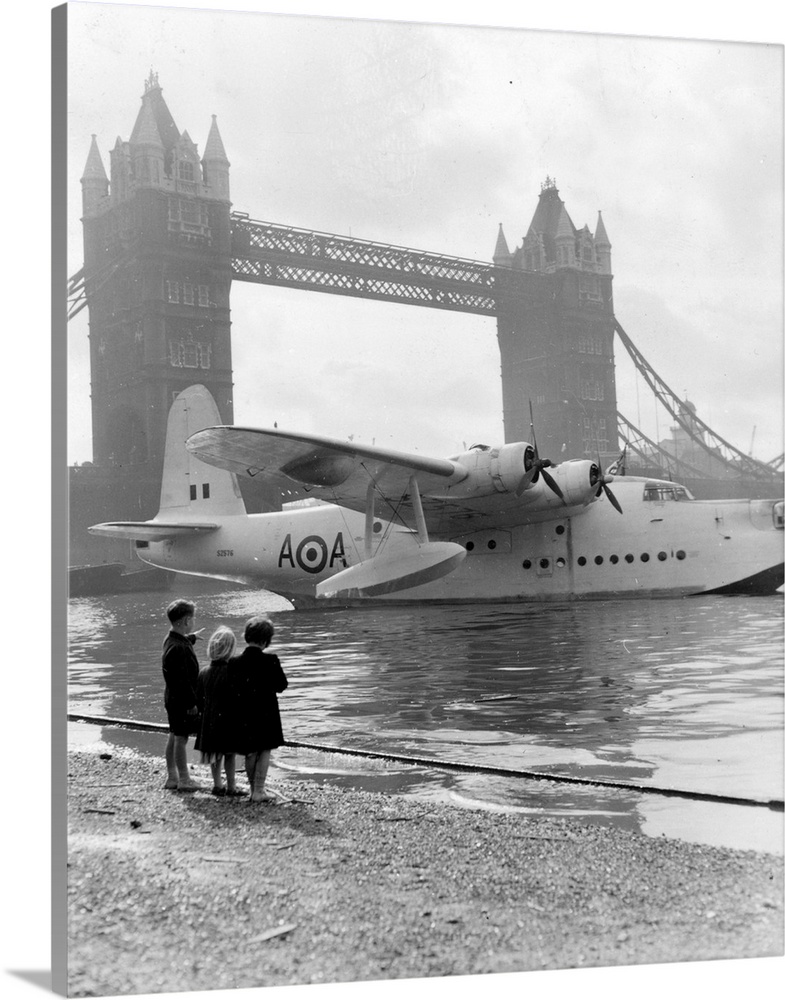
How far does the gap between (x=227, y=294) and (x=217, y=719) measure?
230 cm

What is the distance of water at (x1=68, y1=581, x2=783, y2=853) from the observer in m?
4.73

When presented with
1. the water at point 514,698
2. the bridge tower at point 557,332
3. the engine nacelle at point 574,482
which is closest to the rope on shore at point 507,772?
the water at point 514,698

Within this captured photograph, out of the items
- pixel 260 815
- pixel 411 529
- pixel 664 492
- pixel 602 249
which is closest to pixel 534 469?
pixel 411 529

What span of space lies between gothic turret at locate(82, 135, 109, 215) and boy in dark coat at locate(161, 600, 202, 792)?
7.04ft

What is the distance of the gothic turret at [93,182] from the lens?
15.0 ft

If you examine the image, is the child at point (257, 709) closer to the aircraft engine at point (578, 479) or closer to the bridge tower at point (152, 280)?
the bridge tower at point (152, 280)

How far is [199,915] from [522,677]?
234cm

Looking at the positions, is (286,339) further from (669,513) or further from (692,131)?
(669,513)

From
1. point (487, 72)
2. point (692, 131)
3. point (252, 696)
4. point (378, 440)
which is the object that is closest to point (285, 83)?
point (487, 72)

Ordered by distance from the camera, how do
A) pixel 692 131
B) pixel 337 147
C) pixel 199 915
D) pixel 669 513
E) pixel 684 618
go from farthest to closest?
pixel 669 513, pixel 684 618, pixel 692 131, pixel 337 147, pixel 199 915

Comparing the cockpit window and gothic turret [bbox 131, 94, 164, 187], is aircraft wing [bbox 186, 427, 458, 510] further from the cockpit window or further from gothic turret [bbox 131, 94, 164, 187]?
the cockpit window

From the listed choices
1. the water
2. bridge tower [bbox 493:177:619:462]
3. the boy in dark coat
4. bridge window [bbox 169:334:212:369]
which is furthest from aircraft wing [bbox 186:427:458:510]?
the boy in dark coat

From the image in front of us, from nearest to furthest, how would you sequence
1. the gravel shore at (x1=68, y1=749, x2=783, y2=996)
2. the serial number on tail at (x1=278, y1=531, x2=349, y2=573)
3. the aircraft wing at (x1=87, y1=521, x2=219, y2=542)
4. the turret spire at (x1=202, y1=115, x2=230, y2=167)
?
the gravel shore at (x1=68, y1=749, x2=783, y2=996)
the turret spire at (x1=202, y1=115, x2=230, y2=167)
the aircraft wing at (x1=87, y1=521, x2=219, y2=542)
the serial number on tail at (x1=278, y1=531, x2=349, y2=573)

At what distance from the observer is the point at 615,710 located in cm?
529
